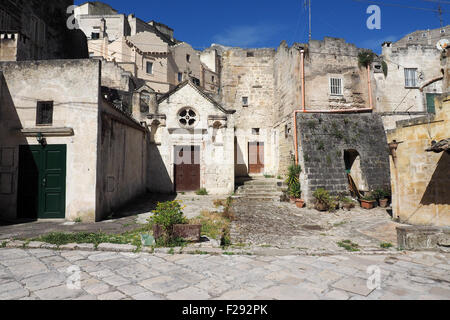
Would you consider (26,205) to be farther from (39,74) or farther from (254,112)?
(254,112)

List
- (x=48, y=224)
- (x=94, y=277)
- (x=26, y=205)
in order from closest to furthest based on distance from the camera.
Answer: (x=94, y=277)
(x=48, y=224)
(x=26, y=205)

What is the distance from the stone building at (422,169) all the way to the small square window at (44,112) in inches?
490

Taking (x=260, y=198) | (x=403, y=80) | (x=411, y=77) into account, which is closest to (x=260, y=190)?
(x=260, y=198)

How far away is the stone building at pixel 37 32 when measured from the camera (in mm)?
10859

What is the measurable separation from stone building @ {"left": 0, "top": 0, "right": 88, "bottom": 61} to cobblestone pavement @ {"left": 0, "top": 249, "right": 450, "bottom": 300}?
32.9ft

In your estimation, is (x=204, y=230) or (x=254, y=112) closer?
(x=204, y=230)

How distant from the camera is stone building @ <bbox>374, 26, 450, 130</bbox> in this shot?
17.1 metres

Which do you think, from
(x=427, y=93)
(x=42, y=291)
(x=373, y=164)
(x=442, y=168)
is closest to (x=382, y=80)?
(x=427, y=93)

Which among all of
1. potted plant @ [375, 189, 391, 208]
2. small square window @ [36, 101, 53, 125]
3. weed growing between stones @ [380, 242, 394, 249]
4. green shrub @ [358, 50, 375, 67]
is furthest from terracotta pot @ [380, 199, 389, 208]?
small square window @ [36, 101, 53, 125]

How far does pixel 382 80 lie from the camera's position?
1728 centimetres

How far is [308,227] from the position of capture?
8406 mm

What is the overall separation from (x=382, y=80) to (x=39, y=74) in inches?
764

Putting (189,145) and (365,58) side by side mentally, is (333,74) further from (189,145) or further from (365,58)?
(189,145)

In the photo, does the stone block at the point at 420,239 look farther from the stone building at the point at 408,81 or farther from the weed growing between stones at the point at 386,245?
the stone building at the point at 408,81
